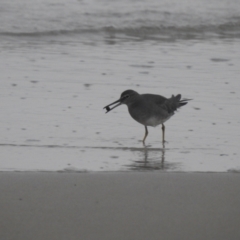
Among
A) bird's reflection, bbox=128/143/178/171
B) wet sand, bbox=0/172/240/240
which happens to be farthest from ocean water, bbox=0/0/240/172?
wet sand, bbox=0/172/240/240

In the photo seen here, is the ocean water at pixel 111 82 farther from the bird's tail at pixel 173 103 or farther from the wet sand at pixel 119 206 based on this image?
the wet sand at pixel 119 206

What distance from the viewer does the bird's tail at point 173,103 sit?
19.5 ft

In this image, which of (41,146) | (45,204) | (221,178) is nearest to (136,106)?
(41,146)

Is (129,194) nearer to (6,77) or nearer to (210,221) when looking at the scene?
(210,221)

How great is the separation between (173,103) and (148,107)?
0.76 feet

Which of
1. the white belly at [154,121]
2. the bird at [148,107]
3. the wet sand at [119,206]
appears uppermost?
the bird at [148,107]

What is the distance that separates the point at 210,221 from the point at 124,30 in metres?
7.64

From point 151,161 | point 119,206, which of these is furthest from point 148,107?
point 119,206

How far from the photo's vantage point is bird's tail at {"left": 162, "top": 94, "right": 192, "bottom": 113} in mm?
5938

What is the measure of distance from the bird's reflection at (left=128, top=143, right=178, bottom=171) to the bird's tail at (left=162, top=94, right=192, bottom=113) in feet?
2.51

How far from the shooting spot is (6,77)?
7133 mm

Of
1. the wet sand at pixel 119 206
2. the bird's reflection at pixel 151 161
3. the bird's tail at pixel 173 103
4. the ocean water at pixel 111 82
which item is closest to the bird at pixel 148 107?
the bird's tail at pixel 173 103

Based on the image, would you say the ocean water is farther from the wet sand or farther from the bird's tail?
the wet sand

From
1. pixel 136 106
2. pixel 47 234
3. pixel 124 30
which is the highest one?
pixel 124 30
